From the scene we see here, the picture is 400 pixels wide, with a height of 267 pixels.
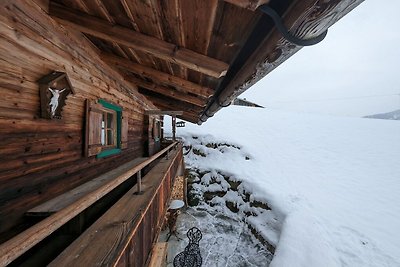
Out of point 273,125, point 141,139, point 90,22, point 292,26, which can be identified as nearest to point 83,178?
point 90,22

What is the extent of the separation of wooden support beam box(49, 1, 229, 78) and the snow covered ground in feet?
28.3

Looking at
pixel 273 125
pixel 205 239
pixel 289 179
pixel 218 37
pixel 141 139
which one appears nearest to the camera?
pixel 218 37

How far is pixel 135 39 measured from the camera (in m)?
2.95

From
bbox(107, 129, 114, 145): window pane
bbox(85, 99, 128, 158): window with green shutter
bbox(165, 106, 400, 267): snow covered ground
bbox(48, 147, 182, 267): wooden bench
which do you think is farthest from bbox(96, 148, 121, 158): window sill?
bbox(165, 106, 400, 267): snow covered ground

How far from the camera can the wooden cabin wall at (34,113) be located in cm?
211

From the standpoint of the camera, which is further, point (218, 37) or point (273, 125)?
point (273, 125)

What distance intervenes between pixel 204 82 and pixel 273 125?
98.0ft

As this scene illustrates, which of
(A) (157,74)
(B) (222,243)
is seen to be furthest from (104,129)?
(B) (222,243)

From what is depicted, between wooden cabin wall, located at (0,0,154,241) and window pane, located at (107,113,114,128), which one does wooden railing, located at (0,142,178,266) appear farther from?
window pane, located at (107,113,114,128)

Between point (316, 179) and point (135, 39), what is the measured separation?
18.3 m

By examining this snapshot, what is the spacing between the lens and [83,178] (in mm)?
3744

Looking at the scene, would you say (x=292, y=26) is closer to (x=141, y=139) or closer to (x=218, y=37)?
(x=218, y=37)

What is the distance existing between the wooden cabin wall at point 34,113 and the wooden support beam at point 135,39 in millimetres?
245

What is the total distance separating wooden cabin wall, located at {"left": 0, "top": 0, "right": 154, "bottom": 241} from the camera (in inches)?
83.2
